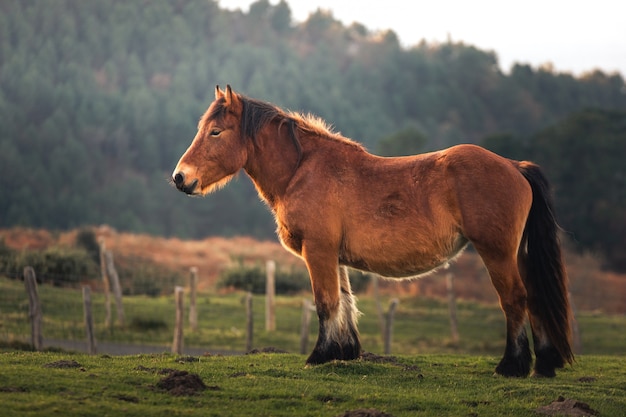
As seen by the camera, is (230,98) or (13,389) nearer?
(13,389)

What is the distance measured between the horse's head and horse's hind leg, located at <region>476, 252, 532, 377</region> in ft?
11.3

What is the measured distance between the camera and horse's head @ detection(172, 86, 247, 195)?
1052cm

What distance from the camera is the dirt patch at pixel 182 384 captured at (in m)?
8.36

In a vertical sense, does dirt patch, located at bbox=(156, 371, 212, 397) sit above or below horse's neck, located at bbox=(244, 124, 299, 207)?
below

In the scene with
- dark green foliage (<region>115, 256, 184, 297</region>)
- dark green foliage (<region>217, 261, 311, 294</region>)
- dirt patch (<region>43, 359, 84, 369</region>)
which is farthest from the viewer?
dark green foliage (<region>217, 261, 311, 294</region>)

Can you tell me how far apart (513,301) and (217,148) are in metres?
4.13

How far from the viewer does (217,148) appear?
10617 mm

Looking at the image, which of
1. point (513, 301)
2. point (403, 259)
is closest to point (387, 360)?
point (403, 259)

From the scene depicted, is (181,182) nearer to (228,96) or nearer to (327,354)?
(228,96)

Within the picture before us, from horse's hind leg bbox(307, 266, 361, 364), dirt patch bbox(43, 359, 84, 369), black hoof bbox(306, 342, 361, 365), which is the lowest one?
dirt patch bbox(43, 359, 84, 369)

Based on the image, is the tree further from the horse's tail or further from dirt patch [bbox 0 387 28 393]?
dirt patch [bbox 0 387 28 393]

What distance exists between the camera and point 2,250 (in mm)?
28953

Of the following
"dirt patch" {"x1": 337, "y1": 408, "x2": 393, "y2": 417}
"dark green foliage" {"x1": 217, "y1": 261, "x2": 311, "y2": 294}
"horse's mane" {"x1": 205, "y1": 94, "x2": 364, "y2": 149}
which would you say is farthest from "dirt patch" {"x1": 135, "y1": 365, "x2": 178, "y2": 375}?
"dark green foliage" {"x1": 217, "y1": 261, "x2": 311, "y2": 294}

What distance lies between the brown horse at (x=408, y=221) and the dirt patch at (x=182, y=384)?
6.32 feet
